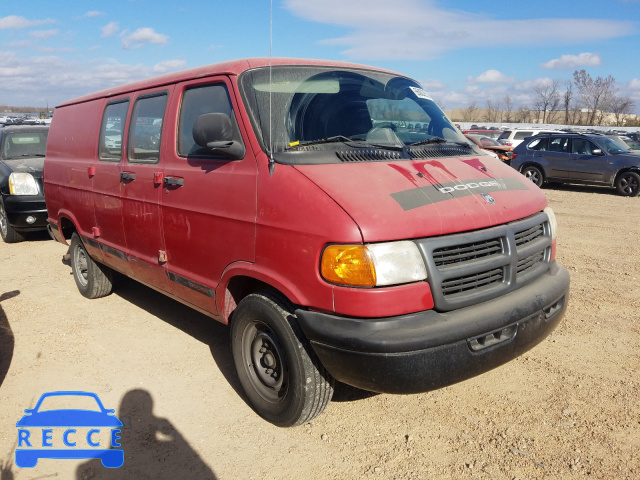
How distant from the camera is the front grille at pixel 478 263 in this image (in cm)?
275

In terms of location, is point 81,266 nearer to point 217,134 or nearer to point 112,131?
point 112,131

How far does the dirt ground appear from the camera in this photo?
2977 millimetres

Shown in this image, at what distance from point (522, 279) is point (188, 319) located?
3.36 metres

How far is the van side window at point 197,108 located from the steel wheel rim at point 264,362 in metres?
1.25

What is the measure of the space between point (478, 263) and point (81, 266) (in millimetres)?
4787

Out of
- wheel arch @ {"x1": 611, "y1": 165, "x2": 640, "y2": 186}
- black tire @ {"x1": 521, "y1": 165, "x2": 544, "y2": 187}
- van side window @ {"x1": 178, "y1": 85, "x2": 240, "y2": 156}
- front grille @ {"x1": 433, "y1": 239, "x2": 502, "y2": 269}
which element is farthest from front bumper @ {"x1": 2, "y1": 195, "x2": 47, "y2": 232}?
wheel arch @ {"x1": 611, "y1": 165, "x2": 640, "y2": 186}

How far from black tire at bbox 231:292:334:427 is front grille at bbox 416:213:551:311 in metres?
0.81

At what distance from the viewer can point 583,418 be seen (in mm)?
3340

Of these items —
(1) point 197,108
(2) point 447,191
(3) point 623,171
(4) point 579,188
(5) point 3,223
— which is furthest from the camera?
(4) point 579,188

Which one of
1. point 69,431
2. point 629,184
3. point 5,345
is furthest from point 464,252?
point 629,184

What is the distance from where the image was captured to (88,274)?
5828mm

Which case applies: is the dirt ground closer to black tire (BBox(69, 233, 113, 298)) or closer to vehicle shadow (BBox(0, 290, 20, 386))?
vehicle shadow (BBox(0, 290, 20, 386))

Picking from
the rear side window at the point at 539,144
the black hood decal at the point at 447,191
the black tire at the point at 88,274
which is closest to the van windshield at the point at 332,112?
the black hood decal at the point at 447,191

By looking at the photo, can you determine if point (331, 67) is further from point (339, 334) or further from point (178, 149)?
point (339, 334)
